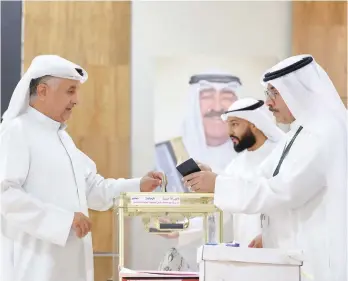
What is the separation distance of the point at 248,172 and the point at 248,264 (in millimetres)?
1910

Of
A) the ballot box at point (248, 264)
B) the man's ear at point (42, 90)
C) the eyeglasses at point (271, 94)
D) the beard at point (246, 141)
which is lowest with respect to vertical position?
the ballot box at point (248, 264)

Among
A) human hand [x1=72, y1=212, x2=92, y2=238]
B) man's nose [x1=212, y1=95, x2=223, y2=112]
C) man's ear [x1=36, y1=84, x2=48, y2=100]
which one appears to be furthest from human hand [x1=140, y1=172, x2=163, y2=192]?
man's nose [x1=212, y1=95, x2=223, y2=112]

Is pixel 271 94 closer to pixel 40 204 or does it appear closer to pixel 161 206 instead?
pixel 161 206

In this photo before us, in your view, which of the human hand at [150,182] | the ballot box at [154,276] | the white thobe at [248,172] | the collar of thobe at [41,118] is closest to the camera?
the ballot box at [154,276]

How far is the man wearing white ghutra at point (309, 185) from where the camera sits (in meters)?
2.65

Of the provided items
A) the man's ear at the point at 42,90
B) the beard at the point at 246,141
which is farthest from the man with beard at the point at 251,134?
the man's ear at the point at 42,90

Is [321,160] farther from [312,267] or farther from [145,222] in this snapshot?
[145,222]

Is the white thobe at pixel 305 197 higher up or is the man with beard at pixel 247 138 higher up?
the man with beard at pixel 247 138

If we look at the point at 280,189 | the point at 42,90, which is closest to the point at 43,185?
the point at 42,90

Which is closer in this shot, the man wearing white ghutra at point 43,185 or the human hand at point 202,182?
the human hand at point 202,182

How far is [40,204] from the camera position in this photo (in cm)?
289

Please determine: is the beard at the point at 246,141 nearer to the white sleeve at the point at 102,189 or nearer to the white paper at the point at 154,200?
the white sleeve at the point at 102,189

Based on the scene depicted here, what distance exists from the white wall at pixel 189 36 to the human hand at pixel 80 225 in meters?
2.18

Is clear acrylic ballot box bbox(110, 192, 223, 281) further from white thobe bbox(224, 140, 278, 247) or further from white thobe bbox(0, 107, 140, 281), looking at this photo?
white thobe bbox(224, 140, 278, 247)
